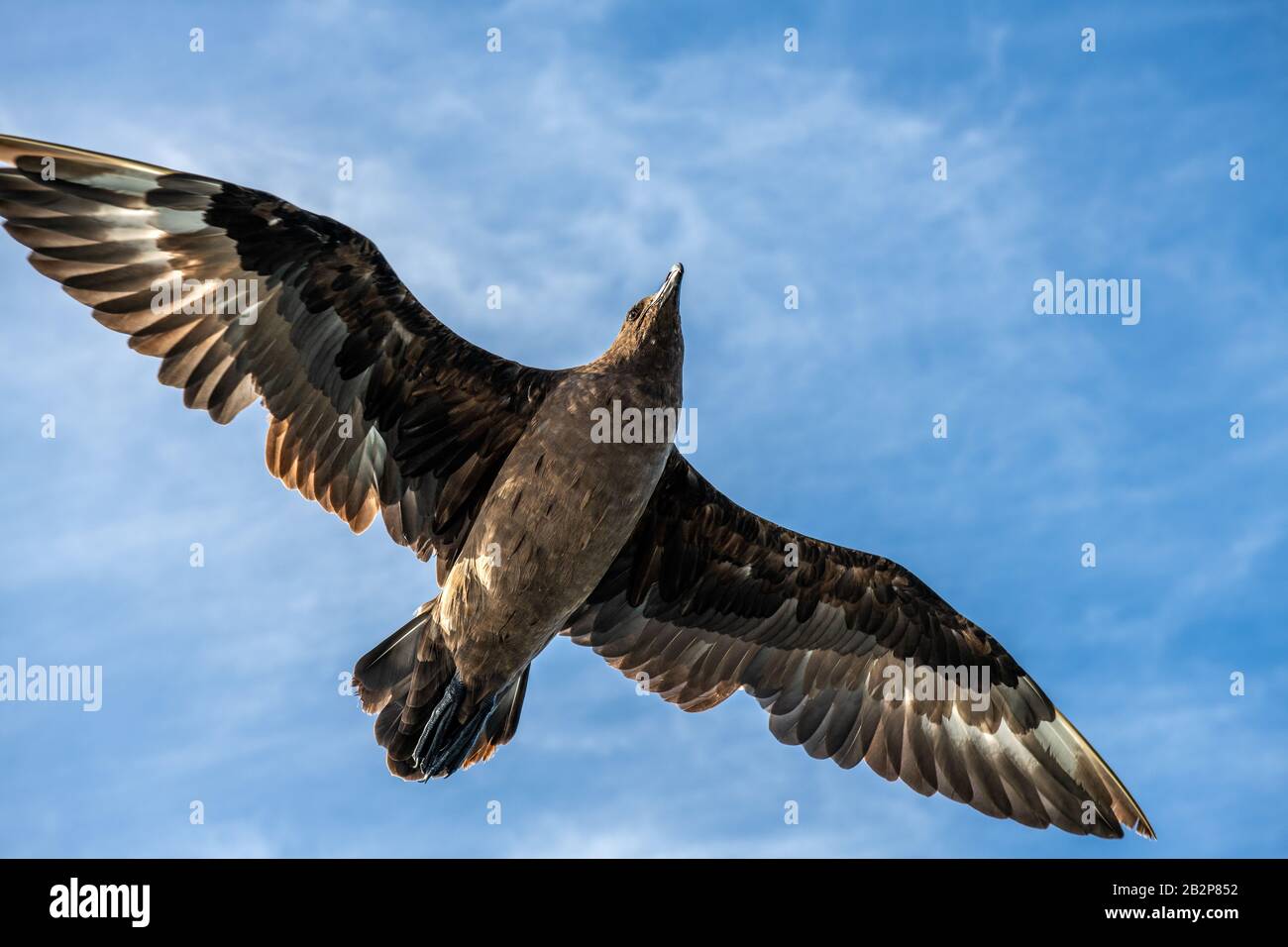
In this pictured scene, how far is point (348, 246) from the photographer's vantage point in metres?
9.47

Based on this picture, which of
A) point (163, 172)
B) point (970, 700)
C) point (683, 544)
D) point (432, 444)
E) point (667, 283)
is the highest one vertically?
point (163, 172)

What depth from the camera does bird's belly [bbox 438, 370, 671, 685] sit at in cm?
944

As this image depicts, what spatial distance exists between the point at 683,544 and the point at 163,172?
180 inches

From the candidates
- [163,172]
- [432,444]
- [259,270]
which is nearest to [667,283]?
[432,444]

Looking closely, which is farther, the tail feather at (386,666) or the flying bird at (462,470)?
the tail feather at (386,666)

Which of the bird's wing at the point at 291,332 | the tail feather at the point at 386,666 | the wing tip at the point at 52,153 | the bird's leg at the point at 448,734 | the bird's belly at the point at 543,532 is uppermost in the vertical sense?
the wing tip at the point at 52,153

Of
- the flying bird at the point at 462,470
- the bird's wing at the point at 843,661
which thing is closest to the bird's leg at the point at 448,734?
the flying bird at the point at 462,470

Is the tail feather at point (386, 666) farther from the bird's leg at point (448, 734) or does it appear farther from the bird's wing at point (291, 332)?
the bird's wing at point (291, 332)

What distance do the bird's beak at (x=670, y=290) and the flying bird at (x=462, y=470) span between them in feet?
0.05

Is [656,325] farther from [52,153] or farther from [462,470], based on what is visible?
[52,153]

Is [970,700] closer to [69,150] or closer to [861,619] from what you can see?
[861,619]

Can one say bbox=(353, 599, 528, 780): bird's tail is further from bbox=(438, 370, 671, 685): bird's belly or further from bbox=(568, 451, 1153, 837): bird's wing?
bbox=(568, 451, 1153, 837): bird's wing

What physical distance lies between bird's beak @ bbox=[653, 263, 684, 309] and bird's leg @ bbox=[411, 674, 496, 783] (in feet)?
9.84

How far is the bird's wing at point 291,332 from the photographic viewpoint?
9438 millimetres
